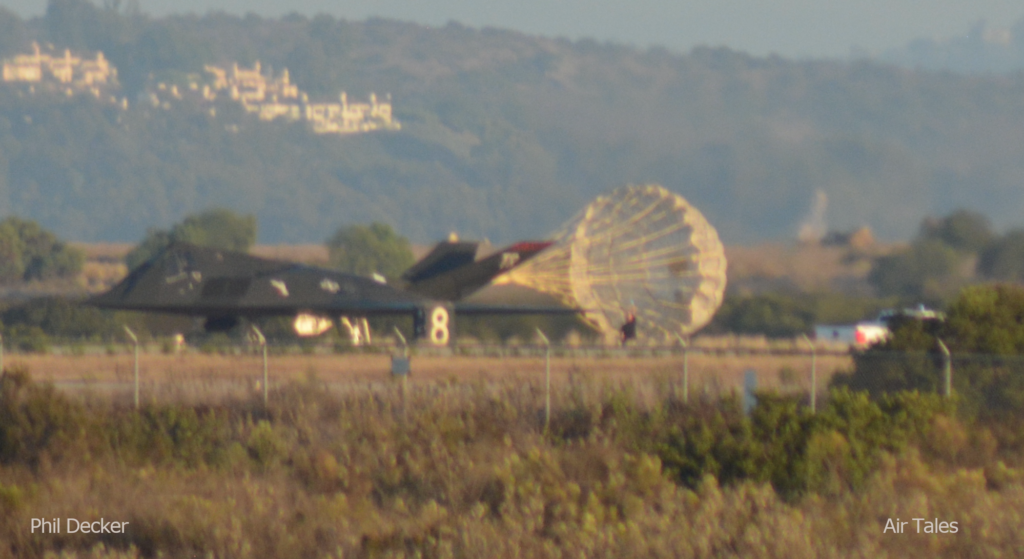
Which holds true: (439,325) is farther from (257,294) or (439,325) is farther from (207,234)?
(207,234)

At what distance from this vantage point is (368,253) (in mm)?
70062

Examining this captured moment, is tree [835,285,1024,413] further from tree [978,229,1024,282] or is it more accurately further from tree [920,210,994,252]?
tree [920,210,994,252]

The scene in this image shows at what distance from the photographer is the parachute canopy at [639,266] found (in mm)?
37938

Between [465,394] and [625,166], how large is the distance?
204ft

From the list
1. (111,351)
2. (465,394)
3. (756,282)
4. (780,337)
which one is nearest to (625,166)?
(756,282)

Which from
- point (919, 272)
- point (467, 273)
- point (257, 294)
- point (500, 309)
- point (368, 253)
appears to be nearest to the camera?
point (257, 294)

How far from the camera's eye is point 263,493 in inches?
603

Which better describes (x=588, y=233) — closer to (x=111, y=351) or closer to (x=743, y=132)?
(x=111, y=351)

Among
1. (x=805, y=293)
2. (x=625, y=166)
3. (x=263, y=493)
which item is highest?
(x=625, y=166)

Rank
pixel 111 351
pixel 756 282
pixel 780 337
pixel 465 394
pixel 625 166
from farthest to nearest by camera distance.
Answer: pixel 625 166
pixel 756 282
pixel 780 337
pixel 111 351
pixel 465 394

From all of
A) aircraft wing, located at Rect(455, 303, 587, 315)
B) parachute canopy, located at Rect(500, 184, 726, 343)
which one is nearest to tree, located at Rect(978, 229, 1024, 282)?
parachute canopy, located at Rect(500, 184, 726, 343)

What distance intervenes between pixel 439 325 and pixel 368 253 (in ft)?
114

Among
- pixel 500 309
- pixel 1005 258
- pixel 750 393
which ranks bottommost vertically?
pixel 750 393

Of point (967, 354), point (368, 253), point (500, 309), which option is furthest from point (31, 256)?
point (967, 354)
